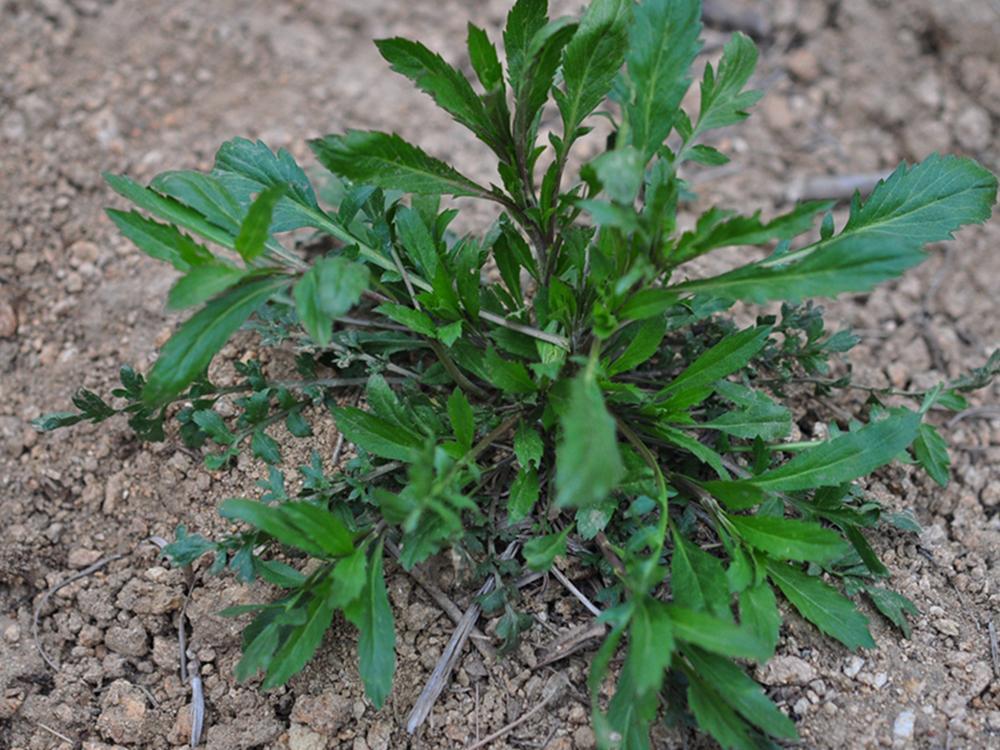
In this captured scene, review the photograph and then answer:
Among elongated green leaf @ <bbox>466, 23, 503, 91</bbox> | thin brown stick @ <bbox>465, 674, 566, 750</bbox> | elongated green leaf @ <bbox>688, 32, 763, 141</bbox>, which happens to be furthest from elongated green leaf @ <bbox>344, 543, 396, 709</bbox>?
elongated green leaf @ <bbox>688, 32, 763, 141</bbox>

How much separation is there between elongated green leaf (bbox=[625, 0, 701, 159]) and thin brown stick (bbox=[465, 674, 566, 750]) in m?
1.16

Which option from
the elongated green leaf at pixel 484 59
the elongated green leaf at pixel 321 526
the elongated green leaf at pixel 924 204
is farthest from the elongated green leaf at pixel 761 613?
the elongated green leaf at pixel 484 59

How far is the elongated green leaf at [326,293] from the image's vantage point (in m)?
1.73

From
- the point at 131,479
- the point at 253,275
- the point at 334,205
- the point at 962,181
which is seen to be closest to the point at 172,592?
the point at 131,479

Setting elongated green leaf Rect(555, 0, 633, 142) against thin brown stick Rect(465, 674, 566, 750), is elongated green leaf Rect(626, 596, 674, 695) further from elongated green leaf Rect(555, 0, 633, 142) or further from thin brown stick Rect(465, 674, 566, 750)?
elongated green leaf Rect(555, 0, 633, 142)

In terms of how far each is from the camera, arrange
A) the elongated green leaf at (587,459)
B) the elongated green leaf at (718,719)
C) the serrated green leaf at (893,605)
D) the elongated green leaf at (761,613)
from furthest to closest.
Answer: the serrated green leaf at (893,605)
the elongated green leaf at (761,613)
the elongated green leaf at (718,719)
the elongated green leaf at (587,459)

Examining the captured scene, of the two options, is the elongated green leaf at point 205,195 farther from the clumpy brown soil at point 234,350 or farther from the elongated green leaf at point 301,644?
the elongated green leaf at point 301,644

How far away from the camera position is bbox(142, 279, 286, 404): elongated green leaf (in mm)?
1772

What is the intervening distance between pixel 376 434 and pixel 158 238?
606 mm

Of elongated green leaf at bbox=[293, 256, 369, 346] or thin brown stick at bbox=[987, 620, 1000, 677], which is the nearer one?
elongated green leaf at bbox=[293, 256, 369, 346]

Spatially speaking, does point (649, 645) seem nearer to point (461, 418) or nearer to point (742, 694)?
point (742, 694)

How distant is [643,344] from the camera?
2.10 m

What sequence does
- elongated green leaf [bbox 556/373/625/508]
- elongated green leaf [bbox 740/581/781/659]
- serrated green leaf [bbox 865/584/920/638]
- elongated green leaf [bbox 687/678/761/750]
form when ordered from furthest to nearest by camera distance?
1. serrated green leaf [bbox 865/584/920/638]
2. elongated green leaf [bbox 740/581/781/659]
3. elongated green leaf [bbox 687/678/761/750]
4. elongated green leaf [bbox 556/373/625/508]

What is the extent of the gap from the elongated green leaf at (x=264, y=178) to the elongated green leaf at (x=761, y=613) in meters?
1.28
